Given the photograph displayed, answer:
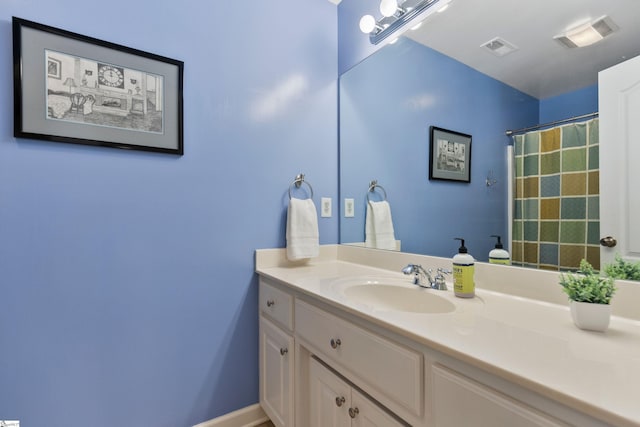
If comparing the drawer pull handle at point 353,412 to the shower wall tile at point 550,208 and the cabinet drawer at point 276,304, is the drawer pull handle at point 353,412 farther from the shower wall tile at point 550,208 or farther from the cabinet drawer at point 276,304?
the shower wall tile at point 550,208

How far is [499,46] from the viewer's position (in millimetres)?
1116

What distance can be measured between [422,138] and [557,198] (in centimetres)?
61

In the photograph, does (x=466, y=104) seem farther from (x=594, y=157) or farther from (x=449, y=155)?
(x=594, y=157)

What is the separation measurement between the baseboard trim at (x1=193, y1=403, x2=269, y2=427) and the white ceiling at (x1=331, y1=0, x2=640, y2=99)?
178 centimetres

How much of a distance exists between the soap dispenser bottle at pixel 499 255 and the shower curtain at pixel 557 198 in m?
0.02

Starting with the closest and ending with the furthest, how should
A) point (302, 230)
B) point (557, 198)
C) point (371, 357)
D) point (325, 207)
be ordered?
point (371, 357) → point (557, 198) → point (302, 230) → point (325, 207)

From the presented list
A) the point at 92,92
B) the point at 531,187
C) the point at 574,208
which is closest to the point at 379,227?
the point at 531,187

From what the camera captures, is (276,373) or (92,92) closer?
(92,92)

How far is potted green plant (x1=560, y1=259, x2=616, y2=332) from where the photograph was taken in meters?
0.70

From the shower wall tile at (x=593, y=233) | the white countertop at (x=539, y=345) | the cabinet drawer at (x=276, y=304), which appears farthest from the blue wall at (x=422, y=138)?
the cabinet drawer at (x=276, y=304)

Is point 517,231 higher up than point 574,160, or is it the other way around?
point 574,160

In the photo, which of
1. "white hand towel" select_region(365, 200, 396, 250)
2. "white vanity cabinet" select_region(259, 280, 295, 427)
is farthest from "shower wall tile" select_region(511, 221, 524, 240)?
"white vanity cabinet" select_region(259, 280, 295, 427)

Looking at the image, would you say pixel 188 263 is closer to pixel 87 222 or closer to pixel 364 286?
pixel 87 222

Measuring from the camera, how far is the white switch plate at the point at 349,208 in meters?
1.74
